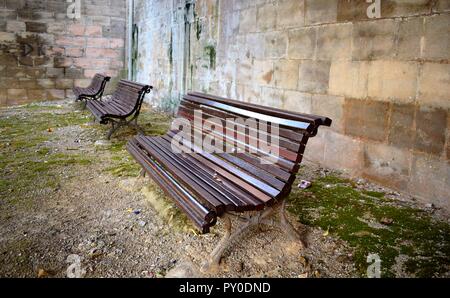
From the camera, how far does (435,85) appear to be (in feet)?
11.0

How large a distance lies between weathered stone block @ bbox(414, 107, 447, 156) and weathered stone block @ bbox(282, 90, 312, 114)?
4.82ft

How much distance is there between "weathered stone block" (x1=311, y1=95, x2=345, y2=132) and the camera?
14.2ft

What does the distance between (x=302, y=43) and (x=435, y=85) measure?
72.3 inches

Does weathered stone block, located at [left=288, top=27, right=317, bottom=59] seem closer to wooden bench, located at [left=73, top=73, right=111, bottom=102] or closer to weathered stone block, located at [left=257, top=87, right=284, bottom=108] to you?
weathered stone block, located at [left=257, top=87, right=284, bottom=108]

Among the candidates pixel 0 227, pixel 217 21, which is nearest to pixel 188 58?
pixel 217 21

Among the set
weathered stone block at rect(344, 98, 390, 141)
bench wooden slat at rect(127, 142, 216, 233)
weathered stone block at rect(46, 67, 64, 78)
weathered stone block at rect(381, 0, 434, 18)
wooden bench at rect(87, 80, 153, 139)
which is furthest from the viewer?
weathered stone block at rect(46, 67, 64, 78)

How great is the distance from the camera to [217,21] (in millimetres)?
6797


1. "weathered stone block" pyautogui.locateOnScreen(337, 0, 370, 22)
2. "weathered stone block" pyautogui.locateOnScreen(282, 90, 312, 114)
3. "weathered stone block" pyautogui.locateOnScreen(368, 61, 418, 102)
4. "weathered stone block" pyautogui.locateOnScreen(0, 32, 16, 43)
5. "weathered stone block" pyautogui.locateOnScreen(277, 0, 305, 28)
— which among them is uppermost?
"weathered stone block" pyautogui.locateOnScreen(0, 32, 16, 43)

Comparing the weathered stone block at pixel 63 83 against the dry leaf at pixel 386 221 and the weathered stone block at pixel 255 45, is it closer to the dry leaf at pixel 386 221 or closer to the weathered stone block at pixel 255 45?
the weathered stone block at pixel 255 45

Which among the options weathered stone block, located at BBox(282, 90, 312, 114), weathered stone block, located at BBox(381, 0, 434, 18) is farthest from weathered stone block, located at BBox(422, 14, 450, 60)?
weathered stone block, located at BBox(282, 90, 312, 114)

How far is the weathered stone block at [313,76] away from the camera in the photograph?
14.7 ft

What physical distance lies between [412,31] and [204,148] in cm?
222

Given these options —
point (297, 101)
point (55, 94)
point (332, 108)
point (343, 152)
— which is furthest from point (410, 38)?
point (55, 94)
